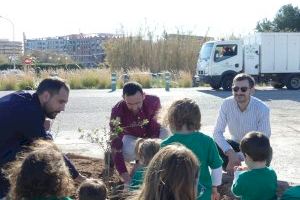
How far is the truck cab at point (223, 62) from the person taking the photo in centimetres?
2405

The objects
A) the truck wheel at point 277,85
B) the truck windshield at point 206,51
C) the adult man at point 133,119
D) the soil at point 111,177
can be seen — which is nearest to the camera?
the soil at point 111,177

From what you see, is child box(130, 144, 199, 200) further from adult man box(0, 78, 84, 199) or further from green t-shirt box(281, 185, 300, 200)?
adult man box(0, 78, 84, 199)

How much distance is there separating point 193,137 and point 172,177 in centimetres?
158

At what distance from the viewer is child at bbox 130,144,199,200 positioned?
2.64 meters

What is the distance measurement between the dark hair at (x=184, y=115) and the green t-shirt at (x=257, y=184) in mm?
552

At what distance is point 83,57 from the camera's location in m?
61.6

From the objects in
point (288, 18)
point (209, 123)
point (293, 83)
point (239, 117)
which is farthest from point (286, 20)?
point (239, 117)

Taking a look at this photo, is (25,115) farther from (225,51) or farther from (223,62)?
(225,51)

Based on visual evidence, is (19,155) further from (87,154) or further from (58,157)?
Result: (87,154)

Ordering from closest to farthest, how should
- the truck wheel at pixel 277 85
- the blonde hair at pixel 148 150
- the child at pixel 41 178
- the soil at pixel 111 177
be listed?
the child at pixel 41 178
the blonde hair at pixel 148 150
the soil at pixel 111 177
the truck wheel at pixel 277 85

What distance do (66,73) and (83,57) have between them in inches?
1323

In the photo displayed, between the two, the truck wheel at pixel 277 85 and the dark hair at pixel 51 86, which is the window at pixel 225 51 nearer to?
the truck wheel at pixel 277 85

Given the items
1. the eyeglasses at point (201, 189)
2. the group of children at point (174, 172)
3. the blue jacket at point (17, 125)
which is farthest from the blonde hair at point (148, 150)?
the blue jacket at point (17, 125)

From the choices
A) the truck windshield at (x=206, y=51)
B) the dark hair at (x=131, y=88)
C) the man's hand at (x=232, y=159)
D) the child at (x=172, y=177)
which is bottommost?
the man's hand at (x=232, y=159)
